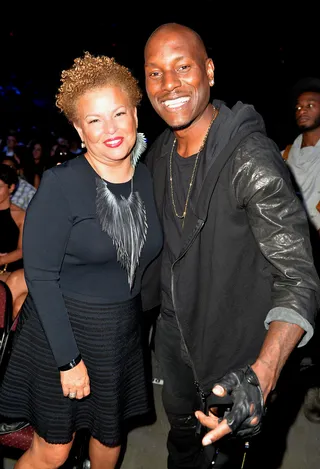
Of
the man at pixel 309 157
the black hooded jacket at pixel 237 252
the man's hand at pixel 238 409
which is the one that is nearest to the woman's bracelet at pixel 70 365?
the black hooded jacket at pixel 237 252

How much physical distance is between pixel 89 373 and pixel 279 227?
122 centimetres

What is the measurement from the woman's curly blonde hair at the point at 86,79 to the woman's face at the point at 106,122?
0.03 meters

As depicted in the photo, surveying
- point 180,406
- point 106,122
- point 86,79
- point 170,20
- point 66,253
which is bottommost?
point 180,406

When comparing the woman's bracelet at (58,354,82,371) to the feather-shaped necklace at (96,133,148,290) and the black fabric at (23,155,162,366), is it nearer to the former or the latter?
the black fabric at (23,155,162,366)

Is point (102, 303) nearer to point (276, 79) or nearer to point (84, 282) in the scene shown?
point (84, 282)

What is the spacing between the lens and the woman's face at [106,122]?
1.87 meters

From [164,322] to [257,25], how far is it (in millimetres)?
14029

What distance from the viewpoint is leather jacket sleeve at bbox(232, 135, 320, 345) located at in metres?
1.47

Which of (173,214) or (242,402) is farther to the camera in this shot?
(173,214)

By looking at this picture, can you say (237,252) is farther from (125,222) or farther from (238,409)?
(238,409)

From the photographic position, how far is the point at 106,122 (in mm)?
1883

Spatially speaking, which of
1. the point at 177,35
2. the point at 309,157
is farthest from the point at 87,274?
the point at 309,157

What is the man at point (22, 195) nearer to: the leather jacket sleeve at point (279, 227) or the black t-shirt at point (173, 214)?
the black t-shirt at point (173, 214)

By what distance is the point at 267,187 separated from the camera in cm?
158
